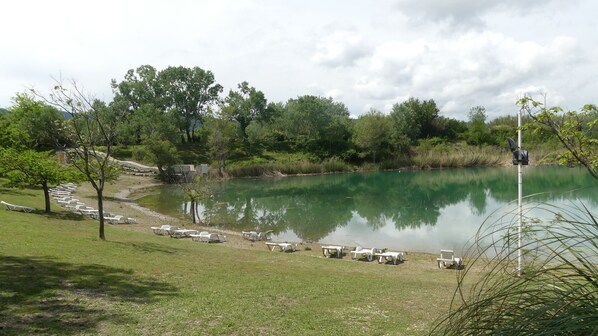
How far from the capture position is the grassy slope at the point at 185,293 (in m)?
6.43

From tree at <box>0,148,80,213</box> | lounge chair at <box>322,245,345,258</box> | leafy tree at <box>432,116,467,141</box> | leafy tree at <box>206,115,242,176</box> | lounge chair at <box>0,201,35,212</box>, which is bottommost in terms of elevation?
lounge chair at <box>322,245,345,258</box>

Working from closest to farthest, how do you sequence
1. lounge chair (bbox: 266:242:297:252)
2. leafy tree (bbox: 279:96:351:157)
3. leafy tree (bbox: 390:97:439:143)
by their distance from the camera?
lounge chair (bbox: 266:242:297:252), leafy tree (bbox: 279:96:351:157), leafy tree (bbox: 390:97:439:143)

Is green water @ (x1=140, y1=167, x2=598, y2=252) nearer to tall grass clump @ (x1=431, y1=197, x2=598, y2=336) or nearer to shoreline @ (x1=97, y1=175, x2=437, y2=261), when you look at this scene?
shoreline @ (x1=97, y1=175, x2=437, y2=261)

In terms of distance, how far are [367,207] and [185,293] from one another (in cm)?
2627

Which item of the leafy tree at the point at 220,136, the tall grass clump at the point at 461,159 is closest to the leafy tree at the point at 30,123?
the leafy tree at the point at 220,136

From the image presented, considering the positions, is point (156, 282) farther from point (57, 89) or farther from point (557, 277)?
point (57, 89)

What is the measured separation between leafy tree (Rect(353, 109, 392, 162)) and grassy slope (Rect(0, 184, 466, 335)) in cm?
5604

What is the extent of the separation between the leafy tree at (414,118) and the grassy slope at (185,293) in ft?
219

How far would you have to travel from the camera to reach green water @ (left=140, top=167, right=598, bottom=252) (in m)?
23.3

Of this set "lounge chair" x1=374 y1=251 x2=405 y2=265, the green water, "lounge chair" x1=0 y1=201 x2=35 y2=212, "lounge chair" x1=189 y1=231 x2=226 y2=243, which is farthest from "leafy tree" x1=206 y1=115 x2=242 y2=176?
"lounge chair" x1=374 y1=251 x2=405 y2=265

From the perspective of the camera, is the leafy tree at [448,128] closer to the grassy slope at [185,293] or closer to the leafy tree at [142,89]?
the leafy tree at [142,89]

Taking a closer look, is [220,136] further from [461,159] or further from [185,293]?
[185,293]

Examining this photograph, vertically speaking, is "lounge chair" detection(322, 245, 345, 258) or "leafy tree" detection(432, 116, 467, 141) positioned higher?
"leafy tree" detection(432, 116, 467, 141)

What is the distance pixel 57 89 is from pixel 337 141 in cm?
5979
